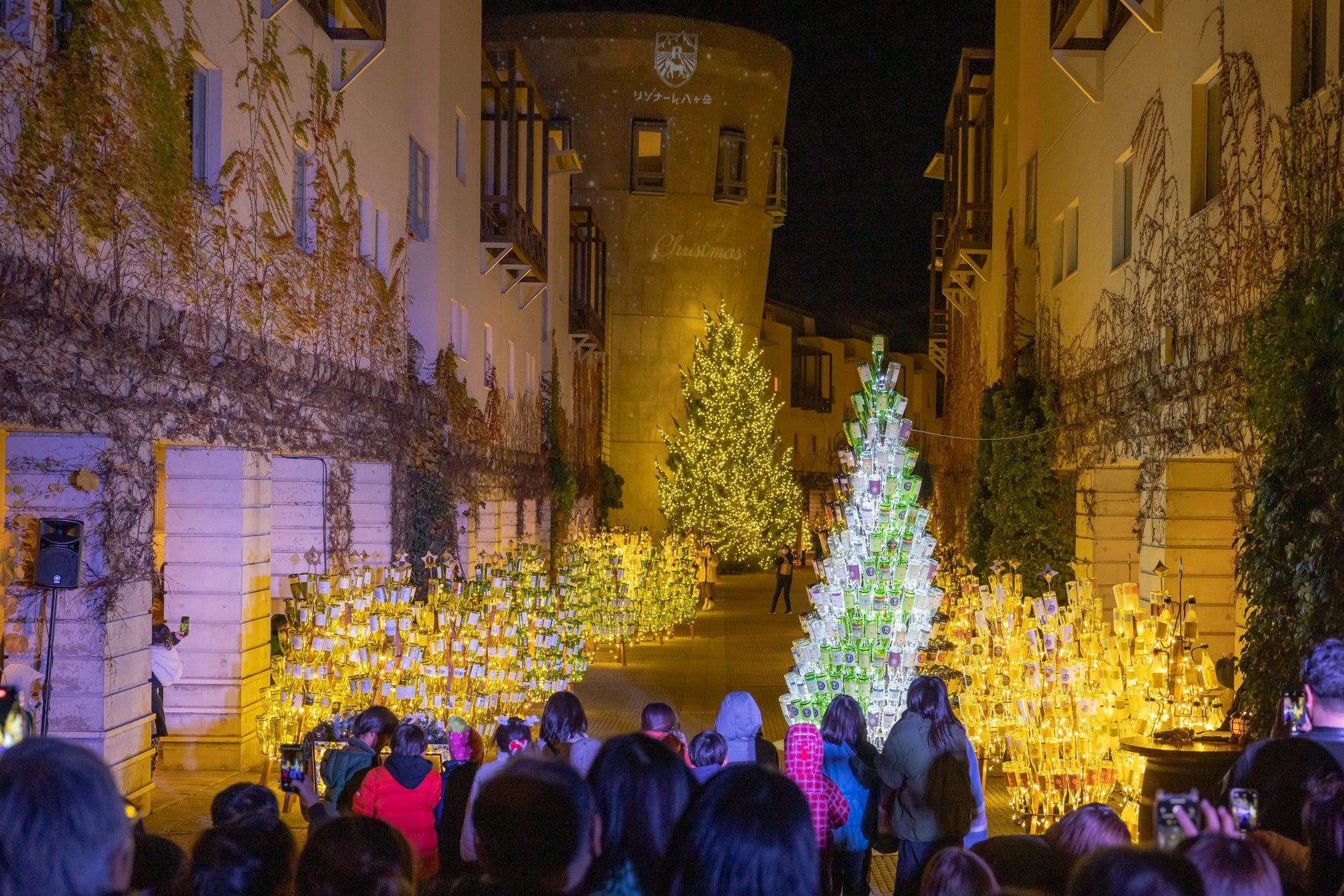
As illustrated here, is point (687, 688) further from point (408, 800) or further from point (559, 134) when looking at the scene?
point (559, 134)

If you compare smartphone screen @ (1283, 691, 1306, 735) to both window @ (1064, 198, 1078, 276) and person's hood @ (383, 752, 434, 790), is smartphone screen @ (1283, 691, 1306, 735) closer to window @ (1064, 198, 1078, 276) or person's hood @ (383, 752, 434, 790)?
person's hood @ (383, 752, 434, 790)

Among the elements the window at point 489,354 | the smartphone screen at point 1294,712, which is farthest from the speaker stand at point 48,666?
the window at point 489,354

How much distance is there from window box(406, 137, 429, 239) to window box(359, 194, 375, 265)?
6.38 ft

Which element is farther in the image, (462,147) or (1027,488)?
(462,147)

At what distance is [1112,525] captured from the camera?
15586 mm

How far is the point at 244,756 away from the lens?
11109mm

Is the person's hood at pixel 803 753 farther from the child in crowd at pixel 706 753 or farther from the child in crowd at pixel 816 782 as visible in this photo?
the child in crowd at pixel 706 753

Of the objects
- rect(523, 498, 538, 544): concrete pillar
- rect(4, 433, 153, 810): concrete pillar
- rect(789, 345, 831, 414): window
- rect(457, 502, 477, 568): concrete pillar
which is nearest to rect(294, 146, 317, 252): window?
rect(4, 433, 153, 810): concrete pillar

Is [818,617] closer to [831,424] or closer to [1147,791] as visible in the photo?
[1147,791]

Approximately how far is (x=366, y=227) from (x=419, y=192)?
2.84 meters

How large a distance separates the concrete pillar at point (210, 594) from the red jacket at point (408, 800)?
5934 mm

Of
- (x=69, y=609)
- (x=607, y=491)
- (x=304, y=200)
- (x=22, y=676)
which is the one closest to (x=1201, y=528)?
(x=304, y=200)

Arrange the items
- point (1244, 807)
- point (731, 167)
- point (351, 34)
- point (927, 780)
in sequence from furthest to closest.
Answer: point (731, 167) < point (351, 34) < point (927, 780) < point (1244, 807)

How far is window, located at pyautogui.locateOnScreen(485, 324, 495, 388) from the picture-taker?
21.3m
